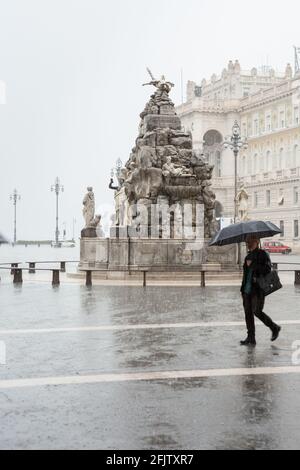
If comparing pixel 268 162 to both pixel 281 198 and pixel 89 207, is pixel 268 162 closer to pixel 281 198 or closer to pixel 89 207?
→ pixel 281 198

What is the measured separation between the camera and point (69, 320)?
11297 millimetres


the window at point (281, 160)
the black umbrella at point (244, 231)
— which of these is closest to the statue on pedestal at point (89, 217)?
the black umbrella at point (244, 231)

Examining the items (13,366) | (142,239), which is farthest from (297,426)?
(142,239)

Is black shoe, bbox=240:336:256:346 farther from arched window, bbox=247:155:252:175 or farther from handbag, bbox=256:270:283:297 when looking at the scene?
arched window, bbox=247:155:252:175

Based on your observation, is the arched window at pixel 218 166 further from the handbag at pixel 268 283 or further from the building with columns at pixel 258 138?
the handbag at pixel 268 283

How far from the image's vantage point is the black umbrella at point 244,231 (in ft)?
30.9

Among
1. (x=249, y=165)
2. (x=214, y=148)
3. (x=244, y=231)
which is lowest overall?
(x=244, y=231)

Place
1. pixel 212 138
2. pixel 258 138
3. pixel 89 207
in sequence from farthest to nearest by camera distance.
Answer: pixel 212 138 < pixel 258 138 < pixel 89 207

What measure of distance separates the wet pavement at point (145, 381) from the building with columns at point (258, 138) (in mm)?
50102

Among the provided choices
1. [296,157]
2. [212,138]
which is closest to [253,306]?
[296,157]

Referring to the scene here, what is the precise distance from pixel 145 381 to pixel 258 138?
2631 inches

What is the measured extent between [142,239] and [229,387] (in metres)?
15.8

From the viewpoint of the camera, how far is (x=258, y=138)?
234ft

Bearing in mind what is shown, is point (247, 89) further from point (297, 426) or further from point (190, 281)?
point (297, 426)
